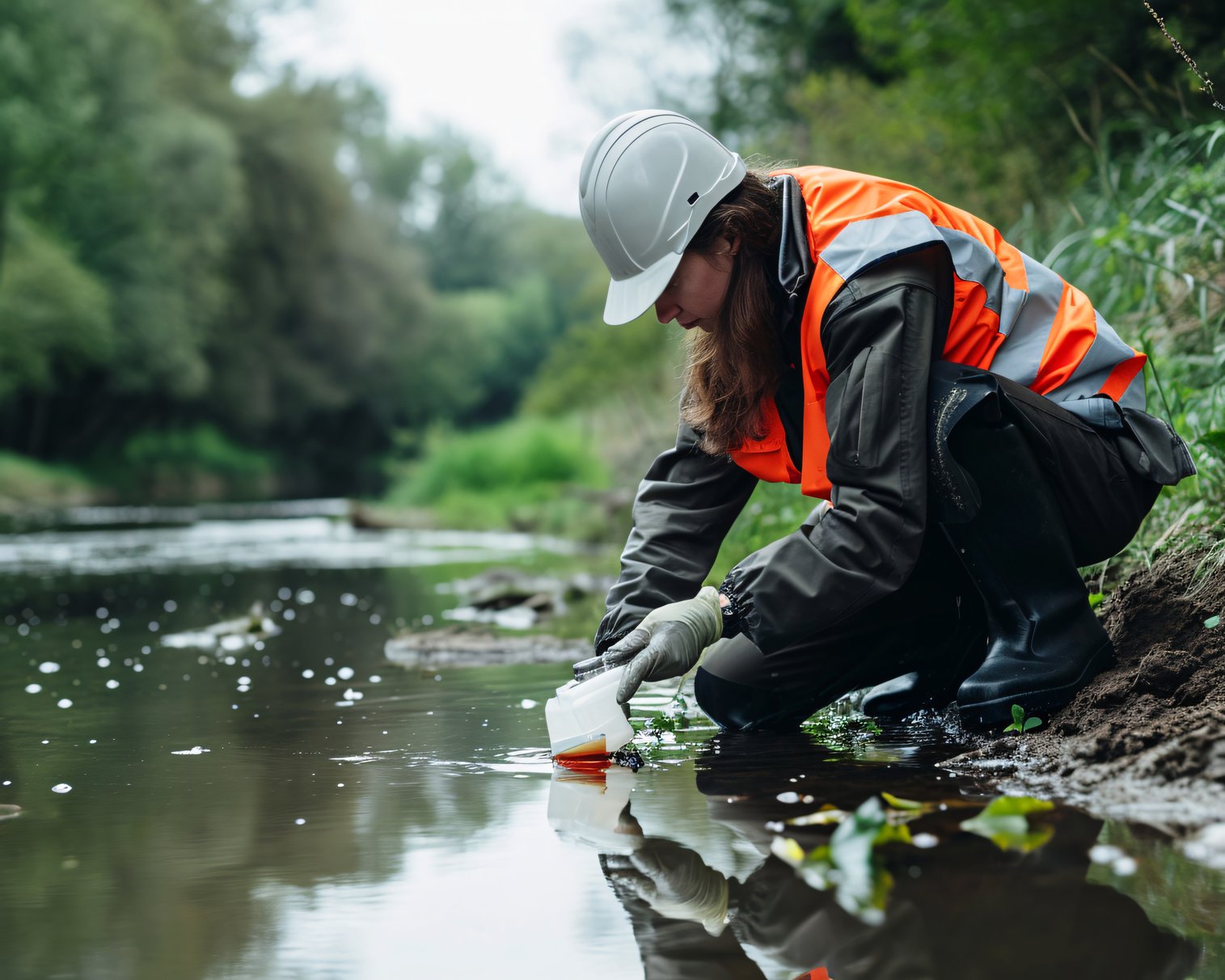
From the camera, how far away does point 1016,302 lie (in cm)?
272

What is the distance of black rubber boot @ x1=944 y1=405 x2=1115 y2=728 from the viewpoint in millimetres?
2580

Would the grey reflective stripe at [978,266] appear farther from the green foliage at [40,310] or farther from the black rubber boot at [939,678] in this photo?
the green foliage at [40,310]

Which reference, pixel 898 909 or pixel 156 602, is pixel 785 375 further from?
pixel 156 602

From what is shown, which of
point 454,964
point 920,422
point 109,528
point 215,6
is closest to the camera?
point 454,964

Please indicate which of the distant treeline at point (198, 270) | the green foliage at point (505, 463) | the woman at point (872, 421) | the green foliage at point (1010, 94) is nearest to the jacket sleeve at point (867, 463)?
the woman at point (872, 421)

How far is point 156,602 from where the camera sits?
7.00 metres

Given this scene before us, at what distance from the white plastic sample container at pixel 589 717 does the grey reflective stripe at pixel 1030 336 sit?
1028 mm

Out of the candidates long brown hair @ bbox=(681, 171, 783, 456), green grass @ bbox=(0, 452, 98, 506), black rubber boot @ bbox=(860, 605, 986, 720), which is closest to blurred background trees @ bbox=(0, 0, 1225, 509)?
long brown hair @ bbox=(681, 171, 783, 456)

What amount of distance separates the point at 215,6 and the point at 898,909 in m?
37.4

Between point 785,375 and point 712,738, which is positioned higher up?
point 785,375

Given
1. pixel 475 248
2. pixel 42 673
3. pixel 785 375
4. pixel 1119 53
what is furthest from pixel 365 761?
pixel 475 248

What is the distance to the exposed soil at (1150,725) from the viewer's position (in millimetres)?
2039

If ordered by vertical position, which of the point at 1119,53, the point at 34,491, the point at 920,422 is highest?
the point at 1119,53

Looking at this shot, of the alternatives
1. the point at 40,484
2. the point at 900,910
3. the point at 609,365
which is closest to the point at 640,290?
the point at 900,910
